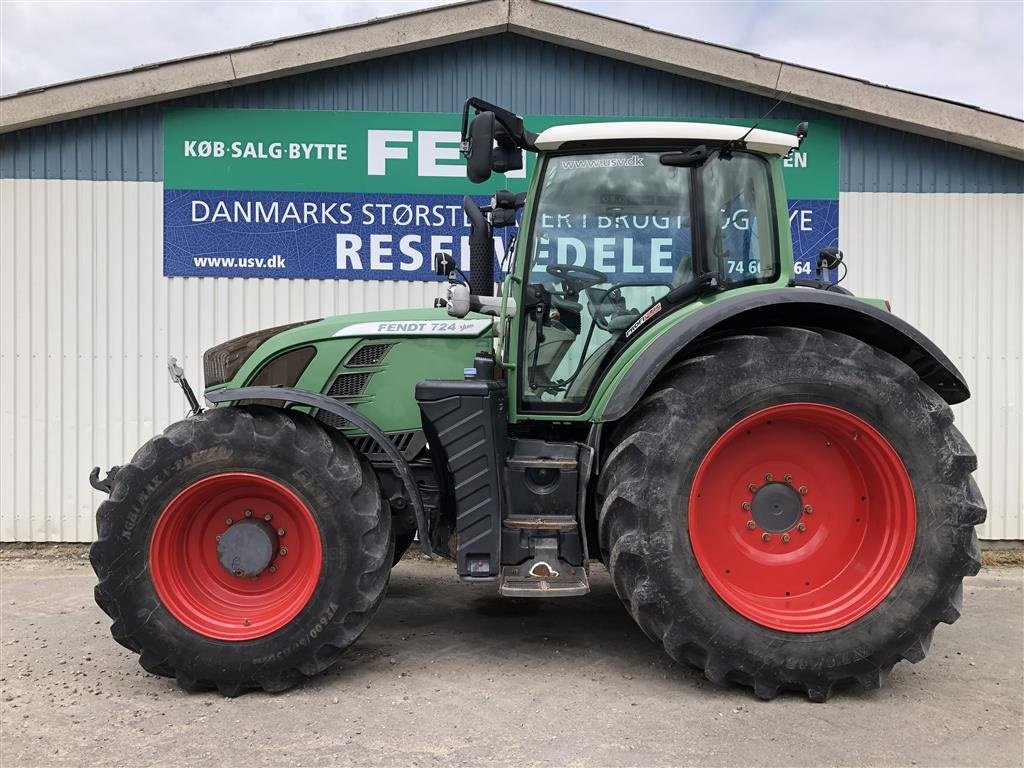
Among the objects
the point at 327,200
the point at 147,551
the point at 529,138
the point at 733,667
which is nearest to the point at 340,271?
the point at 327,200

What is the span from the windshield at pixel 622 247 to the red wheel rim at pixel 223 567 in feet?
4.13

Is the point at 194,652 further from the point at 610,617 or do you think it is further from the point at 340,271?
the point at 340,271

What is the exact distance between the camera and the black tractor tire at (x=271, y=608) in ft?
10.8

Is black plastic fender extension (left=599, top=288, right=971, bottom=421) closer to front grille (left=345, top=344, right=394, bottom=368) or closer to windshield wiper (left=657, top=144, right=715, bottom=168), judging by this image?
windshield wiper (left=657, top=144, right=715, bottom=168)

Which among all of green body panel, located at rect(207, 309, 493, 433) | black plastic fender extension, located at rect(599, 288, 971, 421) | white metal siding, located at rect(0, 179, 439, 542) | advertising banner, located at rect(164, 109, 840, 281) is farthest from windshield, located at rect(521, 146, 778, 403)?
white metal siding, located at rect(0, 179, 439, 542)

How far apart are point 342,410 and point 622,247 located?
1.52 metres

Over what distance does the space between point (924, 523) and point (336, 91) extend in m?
5.13

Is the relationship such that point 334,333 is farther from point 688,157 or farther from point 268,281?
point 268,281

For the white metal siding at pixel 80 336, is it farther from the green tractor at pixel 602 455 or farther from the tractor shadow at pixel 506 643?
the tractor shadow at pixel 506 643

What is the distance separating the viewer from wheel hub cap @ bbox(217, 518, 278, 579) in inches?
136

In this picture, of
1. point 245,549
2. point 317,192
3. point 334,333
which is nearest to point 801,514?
point 334,333

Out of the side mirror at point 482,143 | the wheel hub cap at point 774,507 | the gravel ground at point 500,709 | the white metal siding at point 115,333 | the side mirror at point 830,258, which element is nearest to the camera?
the gravel ground at point 500,709

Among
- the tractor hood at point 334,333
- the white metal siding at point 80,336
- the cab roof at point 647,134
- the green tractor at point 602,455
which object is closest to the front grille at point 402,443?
the green tractor at point 602,455

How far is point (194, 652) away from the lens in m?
3.29
